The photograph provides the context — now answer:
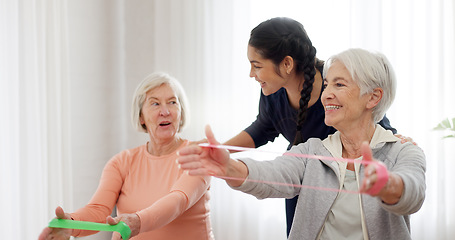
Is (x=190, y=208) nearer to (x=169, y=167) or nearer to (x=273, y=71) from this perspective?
→ (x=169, y=167)

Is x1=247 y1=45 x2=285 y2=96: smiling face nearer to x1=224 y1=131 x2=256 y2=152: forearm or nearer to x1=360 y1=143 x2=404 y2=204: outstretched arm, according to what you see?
x1=224 y1=131 x2=256 y2=152: forearm

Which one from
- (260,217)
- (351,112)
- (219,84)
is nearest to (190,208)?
(351,112)

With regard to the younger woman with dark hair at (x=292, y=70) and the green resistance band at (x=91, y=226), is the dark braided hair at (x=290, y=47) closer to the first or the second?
the younger woman with dark hair at (x=292, y=70)

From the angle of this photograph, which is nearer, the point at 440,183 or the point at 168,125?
the point at 168,125

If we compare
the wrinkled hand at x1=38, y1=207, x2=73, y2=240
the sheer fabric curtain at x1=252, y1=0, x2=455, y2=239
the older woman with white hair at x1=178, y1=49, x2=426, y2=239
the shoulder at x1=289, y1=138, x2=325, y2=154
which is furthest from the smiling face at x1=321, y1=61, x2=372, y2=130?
the sheer fabric curtain at x1=252, y1=0, x2=455, y2=239

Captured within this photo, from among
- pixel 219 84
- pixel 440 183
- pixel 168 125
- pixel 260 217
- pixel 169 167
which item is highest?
pixel 219 84

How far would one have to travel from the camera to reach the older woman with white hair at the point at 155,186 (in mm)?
1728

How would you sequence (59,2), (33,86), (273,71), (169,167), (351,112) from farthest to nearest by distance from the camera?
1. (59,2)
2. (33,86)
3. (169,167)
4. (273,71)
5. (351,112)

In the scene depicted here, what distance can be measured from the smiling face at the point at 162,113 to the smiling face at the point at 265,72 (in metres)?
0.42

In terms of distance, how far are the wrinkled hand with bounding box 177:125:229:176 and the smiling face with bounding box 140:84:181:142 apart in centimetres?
81

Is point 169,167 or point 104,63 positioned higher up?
point 104,63

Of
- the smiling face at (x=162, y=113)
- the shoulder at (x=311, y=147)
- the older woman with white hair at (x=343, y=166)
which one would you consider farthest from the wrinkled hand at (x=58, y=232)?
the shoulder at (x=311, y=147)

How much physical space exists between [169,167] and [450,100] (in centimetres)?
158

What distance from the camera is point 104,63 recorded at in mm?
3115
